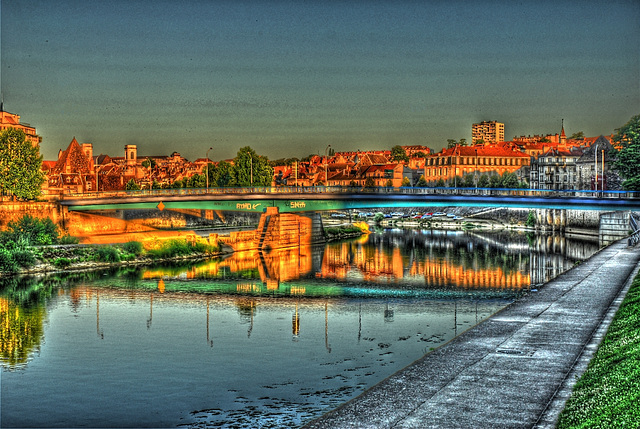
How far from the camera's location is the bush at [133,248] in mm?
72000

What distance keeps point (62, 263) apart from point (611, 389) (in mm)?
54635

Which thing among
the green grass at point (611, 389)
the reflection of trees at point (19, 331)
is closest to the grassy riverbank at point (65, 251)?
the reflection of trees at point (19, 331)

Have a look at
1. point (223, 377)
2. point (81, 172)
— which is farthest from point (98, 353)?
point (81, 172)

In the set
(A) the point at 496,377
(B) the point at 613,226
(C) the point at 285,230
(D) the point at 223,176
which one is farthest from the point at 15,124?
(A) the point at 496,377

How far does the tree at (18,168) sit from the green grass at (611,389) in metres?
84.5

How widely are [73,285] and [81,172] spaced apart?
458ft

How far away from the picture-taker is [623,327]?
1056 inches

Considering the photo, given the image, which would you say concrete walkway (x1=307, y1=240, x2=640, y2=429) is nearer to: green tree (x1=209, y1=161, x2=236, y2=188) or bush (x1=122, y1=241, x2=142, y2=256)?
bush (x1=122, y1=241, x2=142, y2=256)

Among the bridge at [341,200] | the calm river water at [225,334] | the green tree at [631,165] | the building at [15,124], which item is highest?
the building at [15,124]

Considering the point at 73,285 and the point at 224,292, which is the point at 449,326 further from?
the point at 73,285

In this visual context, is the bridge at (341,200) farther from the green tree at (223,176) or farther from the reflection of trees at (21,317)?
the green tree at (223,176)

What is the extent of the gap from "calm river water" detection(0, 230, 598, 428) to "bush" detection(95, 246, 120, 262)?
3674 mm

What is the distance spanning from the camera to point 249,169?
13650cm

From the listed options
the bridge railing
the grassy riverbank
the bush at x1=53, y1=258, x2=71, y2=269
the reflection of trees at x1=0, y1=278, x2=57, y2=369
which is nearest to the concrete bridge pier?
the bridge railing
